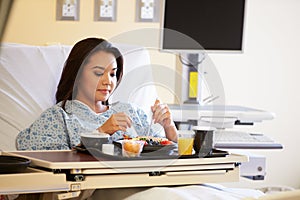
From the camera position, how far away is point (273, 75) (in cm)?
330

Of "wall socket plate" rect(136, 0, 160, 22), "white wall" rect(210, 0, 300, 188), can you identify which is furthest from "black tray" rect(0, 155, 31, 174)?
"white wall" rect(210, 0, 300, 188)

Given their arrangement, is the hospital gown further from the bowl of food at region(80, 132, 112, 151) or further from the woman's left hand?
the bowl of food at region(80, 132, 112, 151)

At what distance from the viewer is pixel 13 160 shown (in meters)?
1.43

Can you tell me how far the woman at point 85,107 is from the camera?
194 cm

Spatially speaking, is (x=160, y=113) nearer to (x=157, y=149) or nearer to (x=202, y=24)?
(x=157, y=149)

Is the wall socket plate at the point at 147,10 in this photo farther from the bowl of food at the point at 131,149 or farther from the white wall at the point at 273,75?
the bowl of food at the point at 131,149

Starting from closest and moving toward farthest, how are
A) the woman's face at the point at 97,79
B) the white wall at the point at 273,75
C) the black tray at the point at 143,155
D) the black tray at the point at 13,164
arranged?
the black tray at the point at 13,164, the black tray at the point at 143,155, the woman's face at the point at 97,79, the white wall at the point at 273,75

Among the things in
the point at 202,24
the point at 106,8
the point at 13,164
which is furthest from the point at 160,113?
the point at 106,8

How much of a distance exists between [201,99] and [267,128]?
53 centimetres

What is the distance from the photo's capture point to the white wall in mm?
3250

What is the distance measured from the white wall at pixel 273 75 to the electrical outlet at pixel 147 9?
49 centimetres

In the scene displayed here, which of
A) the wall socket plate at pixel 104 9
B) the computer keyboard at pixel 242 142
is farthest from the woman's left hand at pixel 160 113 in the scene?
the wall socket plate at pixel 104 9

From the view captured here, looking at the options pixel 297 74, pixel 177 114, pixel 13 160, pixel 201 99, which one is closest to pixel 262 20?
pixel 297 74

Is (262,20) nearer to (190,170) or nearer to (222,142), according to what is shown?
(222,142)
